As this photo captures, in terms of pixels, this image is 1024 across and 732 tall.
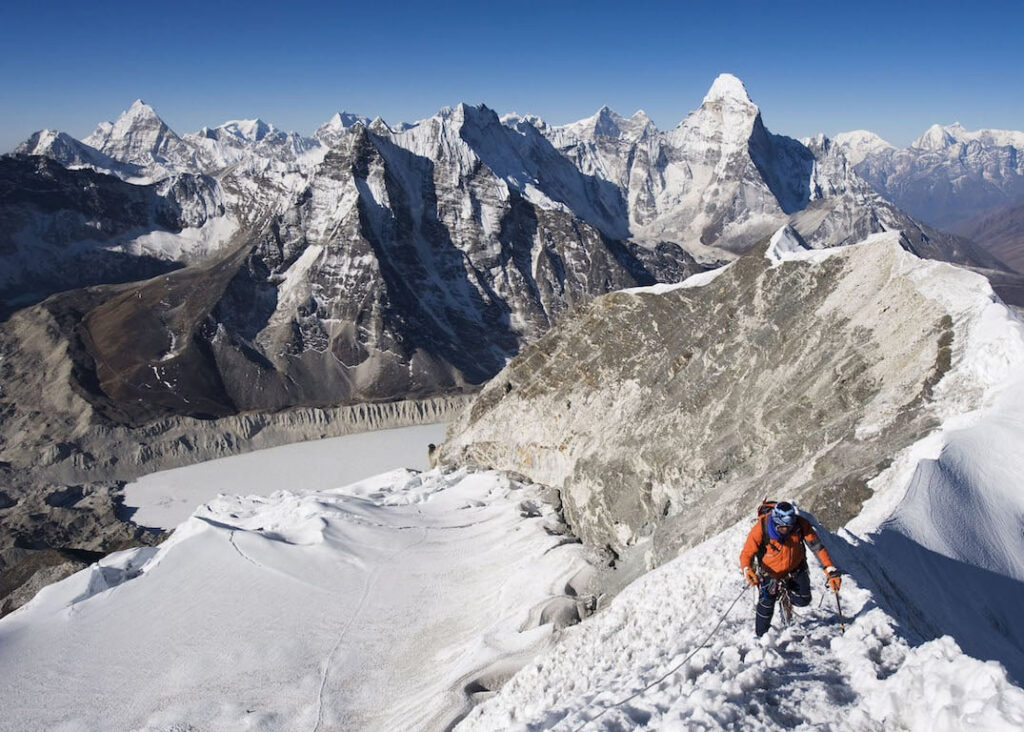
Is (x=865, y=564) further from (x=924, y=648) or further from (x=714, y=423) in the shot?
(x=714, y=423)

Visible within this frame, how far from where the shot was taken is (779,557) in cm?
1047

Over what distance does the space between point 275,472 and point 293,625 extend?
160ft

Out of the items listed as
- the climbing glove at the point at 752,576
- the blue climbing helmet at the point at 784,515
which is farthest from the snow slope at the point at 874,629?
the blue climbing helmet at the point at 784,515

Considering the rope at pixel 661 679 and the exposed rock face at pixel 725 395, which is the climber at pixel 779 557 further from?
the exposed rock face at pixel 725 395

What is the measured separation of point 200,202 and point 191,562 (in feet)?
392

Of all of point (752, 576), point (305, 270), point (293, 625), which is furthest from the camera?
point (305, 270)

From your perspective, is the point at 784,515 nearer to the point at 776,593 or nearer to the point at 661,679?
the point at 776,593

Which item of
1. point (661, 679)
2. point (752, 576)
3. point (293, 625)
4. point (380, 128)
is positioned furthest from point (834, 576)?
point (380, 128)

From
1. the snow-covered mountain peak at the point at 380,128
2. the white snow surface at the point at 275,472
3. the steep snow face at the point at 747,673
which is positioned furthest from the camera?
the snow-covered mountain peak at the point at 380,128

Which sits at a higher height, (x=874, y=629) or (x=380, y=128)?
(x=380, y=128)

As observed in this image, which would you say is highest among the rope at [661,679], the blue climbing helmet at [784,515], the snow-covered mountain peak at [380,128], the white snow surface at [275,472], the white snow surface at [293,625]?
the snow-covered mountain peak at [380,128]

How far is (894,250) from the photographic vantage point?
31.5 meters

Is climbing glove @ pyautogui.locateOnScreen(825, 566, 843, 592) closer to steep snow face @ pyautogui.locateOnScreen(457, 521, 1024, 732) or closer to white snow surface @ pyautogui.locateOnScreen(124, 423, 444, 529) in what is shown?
steep snow face @ pyautogui.locateOnScreen(457, 521, 1024, 732)

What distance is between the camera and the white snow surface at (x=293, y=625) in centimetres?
2056
